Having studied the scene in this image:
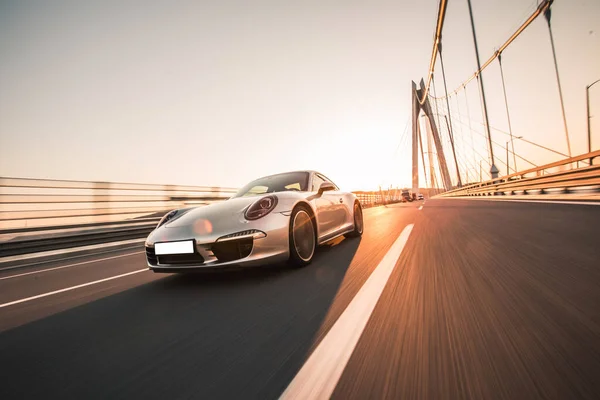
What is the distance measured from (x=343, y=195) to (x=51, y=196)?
6.58m

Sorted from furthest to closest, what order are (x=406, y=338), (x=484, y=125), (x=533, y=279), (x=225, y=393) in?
1. (x=484, y=125)
2. (x=533, y=279)
3. (x=406, y=338)
4. (x=225, y=393)

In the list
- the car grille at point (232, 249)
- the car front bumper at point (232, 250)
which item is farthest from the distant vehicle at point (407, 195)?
the car grille at point (232, 249)

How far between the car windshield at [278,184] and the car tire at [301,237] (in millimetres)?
674

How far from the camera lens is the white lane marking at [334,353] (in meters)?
1.06

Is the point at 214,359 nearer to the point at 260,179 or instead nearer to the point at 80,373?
the point at 80,373

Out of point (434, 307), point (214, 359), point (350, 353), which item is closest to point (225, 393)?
point (214, 359)

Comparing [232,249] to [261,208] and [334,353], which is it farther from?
[334,353]

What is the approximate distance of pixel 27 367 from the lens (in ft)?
4.77

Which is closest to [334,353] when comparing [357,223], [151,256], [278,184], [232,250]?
[232,250]

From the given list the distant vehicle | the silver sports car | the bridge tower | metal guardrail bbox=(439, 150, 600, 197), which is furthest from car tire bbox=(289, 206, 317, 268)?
the distant vehicle

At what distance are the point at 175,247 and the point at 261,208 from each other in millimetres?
892

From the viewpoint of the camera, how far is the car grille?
107 inches

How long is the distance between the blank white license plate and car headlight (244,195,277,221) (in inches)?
23.0

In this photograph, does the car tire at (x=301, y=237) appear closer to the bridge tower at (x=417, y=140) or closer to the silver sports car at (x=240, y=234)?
the silver sports car at (x=240, y=234)
